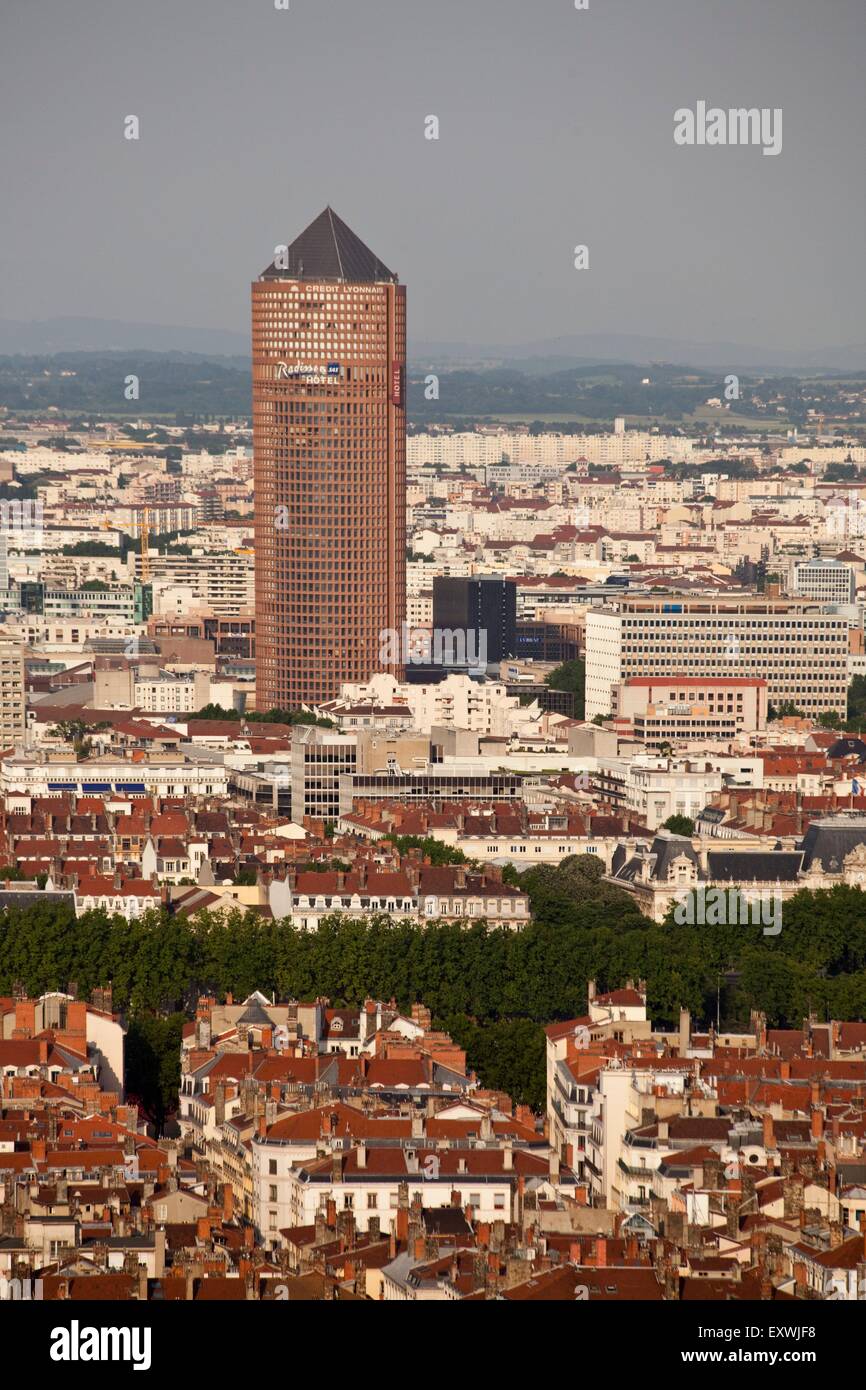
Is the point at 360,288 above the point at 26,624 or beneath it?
above

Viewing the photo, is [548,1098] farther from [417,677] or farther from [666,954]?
[417,677]

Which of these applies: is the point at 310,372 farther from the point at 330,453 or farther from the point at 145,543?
the point at 145,543

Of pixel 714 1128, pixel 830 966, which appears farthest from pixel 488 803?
pixel 714 1128

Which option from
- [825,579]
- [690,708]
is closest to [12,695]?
[690,708]
